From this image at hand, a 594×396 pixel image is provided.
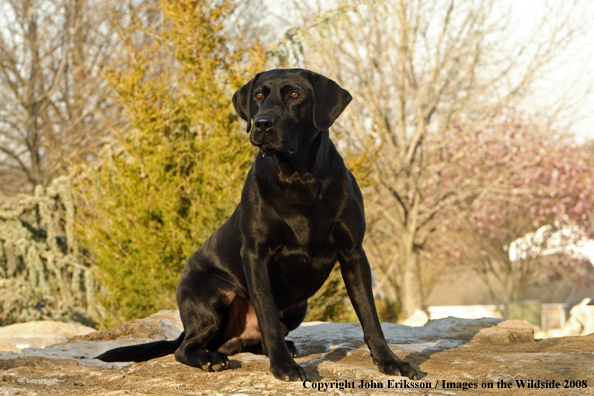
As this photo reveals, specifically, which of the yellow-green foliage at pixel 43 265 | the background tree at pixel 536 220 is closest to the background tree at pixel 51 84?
the yellow-green foliage at pixel 43 265

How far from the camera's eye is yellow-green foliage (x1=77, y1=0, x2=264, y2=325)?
21.6 ft

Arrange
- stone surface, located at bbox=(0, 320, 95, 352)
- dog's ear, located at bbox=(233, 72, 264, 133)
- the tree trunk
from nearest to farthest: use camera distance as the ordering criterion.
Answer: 1. dog's ear, located at bbox=(233, 72, 264, 133)
2. stone surface, located at bbox=(0, 320, 95, 352)
3. the tree trunk

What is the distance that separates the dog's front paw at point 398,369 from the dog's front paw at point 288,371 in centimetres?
42

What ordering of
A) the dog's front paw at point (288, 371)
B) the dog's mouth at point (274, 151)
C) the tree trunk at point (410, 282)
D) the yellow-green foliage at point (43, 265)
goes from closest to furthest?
the dog's front paw at point (288, 371)
the dog's mouth at point (274, 151)
the yellow-green foliage at point (43, 265)
the tree trunk at point (410, 282)

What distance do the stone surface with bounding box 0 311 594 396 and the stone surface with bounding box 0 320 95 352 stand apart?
1.60 m

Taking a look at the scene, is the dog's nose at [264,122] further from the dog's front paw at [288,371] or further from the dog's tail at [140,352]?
the dog's tail at [140,352]

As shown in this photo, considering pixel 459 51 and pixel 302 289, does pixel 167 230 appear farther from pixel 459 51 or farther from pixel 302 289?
pixel 459 51

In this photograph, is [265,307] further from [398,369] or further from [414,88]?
[414,88]

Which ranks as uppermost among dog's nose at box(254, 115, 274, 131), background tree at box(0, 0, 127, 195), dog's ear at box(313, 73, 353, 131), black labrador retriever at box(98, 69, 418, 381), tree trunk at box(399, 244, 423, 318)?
background tree at box(0, 0, 127, 195)

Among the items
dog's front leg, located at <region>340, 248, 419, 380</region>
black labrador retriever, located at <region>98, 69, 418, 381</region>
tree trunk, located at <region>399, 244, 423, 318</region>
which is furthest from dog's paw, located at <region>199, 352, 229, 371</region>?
tree trunk, located at <region>399, 244, 423, 318</region>

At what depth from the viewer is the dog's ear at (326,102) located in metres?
2.83

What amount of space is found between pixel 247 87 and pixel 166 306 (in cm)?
405

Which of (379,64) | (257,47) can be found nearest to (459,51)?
(379,64)

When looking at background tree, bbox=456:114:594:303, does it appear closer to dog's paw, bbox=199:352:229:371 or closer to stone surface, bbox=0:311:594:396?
stone surface, bbox=0:311:594:396
